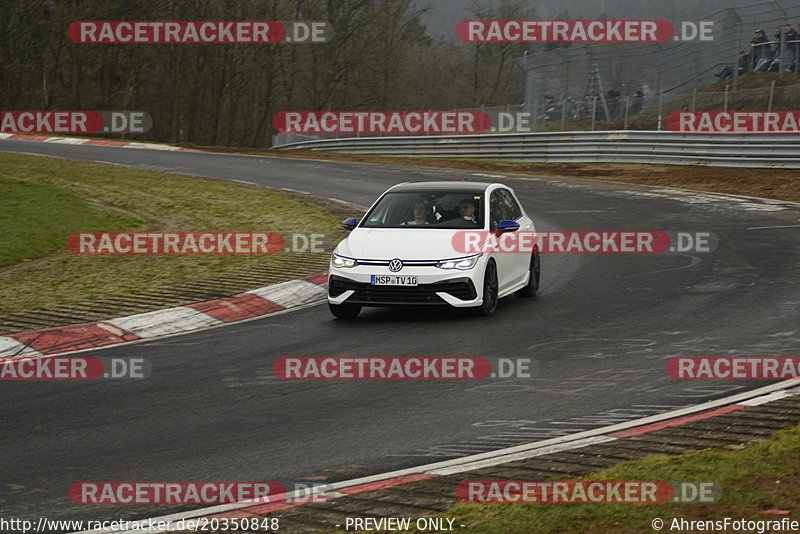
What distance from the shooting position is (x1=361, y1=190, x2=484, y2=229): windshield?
1224 cm

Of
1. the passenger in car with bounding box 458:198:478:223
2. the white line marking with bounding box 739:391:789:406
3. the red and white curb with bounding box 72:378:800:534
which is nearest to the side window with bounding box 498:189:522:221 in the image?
the passenger in car with bounding box 458:198:478:223

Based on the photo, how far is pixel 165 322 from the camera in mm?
11328

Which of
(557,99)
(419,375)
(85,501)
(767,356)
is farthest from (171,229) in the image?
(557,99)

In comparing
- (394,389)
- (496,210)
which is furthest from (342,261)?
(394,389)

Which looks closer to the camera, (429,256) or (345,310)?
(429,256)

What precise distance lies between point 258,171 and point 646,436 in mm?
24389

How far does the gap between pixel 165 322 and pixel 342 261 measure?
80.1 inches

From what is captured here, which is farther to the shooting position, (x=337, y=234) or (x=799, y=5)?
(x=799, y=5)

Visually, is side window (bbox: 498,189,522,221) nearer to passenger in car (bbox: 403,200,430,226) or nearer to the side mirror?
the side mirror

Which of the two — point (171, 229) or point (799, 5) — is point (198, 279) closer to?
point (171, 229)

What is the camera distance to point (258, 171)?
99.6 ft

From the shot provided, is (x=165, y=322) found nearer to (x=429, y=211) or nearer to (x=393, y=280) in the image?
(x=393, y=280)

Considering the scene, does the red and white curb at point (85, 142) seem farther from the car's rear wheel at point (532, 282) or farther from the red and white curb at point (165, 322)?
the car's rear wheel at point (532, 282)

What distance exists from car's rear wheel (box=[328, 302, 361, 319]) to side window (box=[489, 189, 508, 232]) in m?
1.89
